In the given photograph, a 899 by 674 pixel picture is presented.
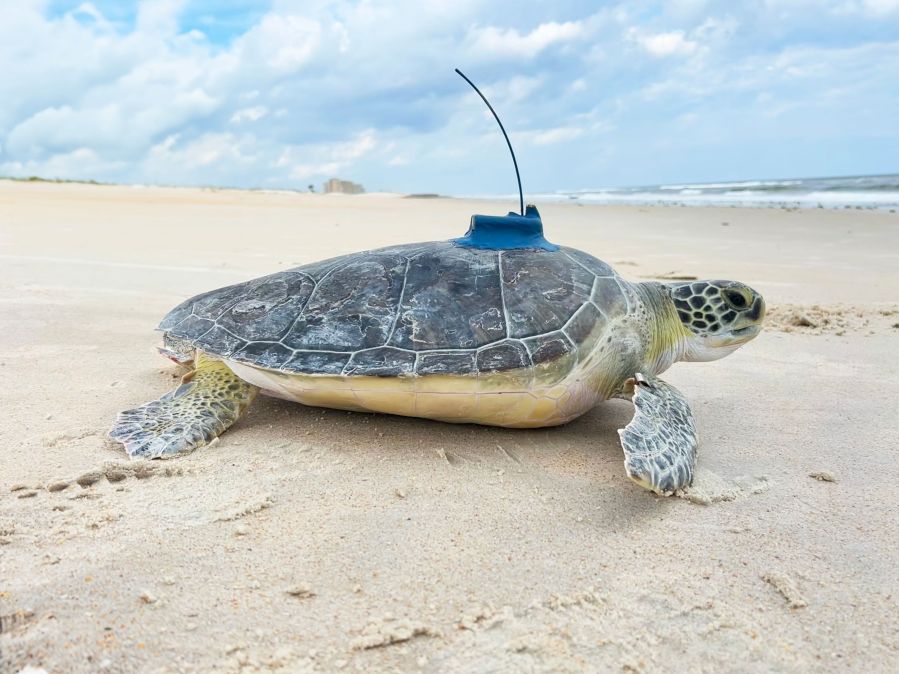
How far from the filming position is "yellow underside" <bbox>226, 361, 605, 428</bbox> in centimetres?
263

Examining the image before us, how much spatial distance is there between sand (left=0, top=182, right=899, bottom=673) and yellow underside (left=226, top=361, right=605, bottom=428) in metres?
0.11

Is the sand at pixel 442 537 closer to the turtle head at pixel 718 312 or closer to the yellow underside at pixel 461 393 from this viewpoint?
the yellow underside at pixel 461 393

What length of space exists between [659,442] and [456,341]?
0.89 meters

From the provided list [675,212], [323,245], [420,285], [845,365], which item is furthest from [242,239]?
[675,212]

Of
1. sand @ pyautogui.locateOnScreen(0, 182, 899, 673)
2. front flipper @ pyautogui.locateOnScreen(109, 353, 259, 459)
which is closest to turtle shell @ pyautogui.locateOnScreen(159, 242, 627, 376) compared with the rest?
front flipper @ pyautogui.locateOnScreen(109, 353, 259, 459)

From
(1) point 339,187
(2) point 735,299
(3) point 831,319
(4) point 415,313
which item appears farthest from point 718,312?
(1) point 339,187

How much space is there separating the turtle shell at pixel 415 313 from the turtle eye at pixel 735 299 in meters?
0.62

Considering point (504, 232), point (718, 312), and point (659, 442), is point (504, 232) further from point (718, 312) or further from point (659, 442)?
point (659, 442)

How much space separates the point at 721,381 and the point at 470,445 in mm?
1896

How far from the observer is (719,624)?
62.8 inches

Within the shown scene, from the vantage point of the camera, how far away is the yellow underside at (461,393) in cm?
263

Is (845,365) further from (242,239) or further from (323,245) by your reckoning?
(242,239)

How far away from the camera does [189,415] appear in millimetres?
2760

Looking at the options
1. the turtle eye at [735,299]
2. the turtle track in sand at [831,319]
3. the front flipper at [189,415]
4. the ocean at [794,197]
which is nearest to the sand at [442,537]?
the front flipper at [189,415]
